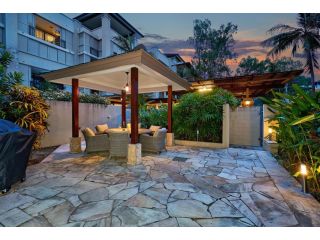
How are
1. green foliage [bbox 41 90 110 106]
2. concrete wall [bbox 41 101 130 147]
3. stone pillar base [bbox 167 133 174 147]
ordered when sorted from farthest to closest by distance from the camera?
green foliage [bbox 41 90 110 106] → stone pillar base [bbox 167 133 174 147] → concrete wall [bbox 41 101 130 147]

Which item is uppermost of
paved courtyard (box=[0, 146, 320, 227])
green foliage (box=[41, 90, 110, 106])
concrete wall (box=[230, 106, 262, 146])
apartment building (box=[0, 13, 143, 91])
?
apartment building (box=[0, 13, 143, 91])

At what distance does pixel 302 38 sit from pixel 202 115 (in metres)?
12.5

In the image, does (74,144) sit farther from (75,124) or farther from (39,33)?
(39,33)

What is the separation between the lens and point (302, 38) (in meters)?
13.0

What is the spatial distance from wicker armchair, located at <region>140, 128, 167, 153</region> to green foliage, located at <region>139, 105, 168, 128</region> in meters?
2.79

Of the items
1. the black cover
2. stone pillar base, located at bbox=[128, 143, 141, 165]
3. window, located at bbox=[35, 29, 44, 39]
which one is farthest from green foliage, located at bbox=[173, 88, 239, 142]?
window, located at bbox=[35, 29, 44, 39]

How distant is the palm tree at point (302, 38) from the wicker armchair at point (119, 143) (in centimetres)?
1435

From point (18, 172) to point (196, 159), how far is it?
179 inches

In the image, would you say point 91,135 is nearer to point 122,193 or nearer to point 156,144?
point 156,144

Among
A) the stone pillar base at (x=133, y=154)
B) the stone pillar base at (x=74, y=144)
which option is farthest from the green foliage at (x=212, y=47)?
the stone pillar base at (x=133, y=154)

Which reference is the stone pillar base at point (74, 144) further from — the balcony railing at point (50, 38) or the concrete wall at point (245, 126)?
the balcony railing at point (50, 38)

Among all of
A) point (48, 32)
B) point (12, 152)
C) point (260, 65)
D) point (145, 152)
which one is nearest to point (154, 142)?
point (145, 152)

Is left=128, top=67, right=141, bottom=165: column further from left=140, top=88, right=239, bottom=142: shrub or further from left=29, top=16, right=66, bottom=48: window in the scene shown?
left=29, top=16, right=66, bottom=48: window

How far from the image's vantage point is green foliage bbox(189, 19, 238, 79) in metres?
17.6
